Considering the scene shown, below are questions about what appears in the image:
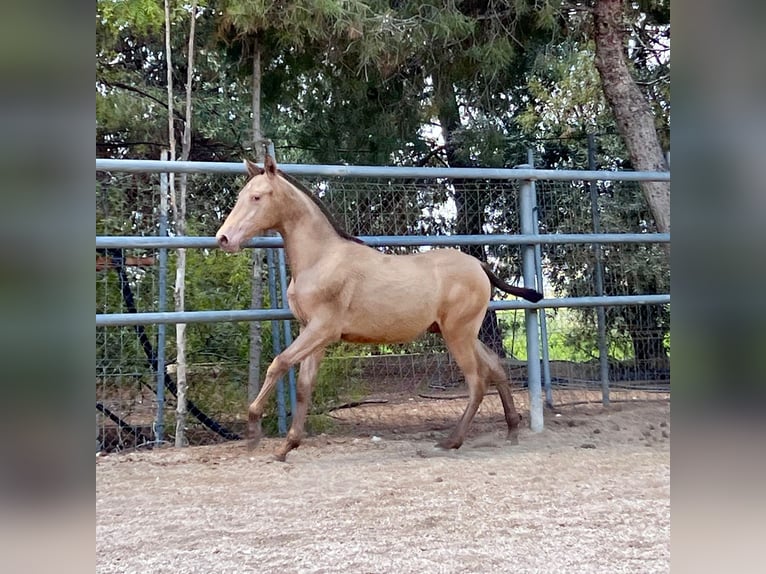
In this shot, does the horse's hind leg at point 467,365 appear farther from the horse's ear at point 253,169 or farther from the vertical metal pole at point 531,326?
the horse's ear at point 253,169

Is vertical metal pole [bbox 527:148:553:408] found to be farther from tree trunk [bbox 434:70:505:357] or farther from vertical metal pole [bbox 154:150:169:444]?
vertical metal pole [bbox 154:150:169:444]

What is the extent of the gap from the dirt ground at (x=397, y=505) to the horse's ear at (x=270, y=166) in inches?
70.6

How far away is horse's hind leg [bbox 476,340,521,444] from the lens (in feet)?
16.1

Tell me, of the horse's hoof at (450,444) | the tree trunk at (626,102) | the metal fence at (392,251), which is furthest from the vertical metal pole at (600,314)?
the horse's hoof at (450,444)

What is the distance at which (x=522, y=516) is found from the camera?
10.0ft

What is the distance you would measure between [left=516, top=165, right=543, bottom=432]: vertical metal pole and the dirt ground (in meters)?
0.18

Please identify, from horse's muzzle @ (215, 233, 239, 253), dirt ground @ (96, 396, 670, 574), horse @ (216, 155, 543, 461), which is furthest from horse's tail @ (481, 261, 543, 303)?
horse's muzzle @ (215, 233, 239, 253)

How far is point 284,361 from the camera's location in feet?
13.8

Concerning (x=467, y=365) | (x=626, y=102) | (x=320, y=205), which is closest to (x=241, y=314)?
(x=320, y=205)

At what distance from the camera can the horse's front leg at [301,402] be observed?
4.26 meters

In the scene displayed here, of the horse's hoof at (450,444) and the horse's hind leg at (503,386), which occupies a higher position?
the horse's hind leg at (503,386)
